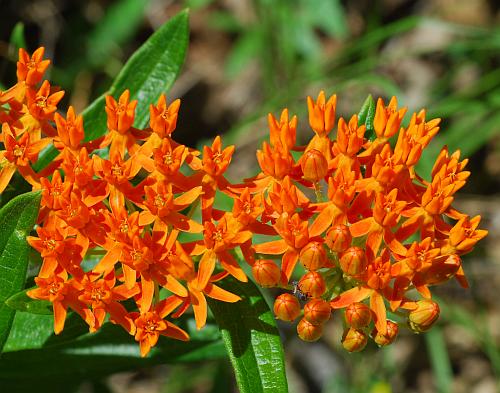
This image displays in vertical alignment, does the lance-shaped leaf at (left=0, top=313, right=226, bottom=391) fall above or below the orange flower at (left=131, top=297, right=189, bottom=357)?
below

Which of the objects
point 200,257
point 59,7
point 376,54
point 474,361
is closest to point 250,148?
point 376,54

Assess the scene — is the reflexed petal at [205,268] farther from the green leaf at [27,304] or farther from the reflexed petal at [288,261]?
the green leaf at [27,304]

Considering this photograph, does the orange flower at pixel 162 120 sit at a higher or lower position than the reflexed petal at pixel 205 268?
higher

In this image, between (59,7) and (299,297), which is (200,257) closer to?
(299,297)

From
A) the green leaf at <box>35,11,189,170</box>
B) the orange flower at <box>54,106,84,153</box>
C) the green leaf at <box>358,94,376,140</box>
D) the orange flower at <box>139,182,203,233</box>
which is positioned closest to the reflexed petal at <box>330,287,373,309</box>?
the orange flower at <box>139,182,203,233</box>

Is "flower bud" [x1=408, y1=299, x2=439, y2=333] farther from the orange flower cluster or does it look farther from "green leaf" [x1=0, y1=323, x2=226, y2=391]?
"green leaf" [x1=0, y1=323, x2=226, y2=391]

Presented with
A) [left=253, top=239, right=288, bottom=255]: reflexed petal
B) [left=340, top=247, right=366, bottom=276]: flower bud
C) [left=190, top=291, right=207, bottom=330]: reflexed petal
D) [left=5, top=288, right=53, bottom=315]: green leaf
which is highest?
[left=5, top=288, right=53, bottom=315]: green leaf

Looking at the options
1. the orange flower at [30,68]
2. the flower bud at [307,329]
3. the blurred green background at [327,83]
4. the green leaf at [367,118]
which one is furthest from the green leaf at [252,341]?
the blurred green background at [327,83]
